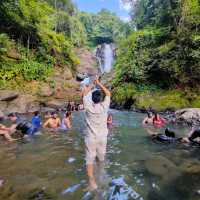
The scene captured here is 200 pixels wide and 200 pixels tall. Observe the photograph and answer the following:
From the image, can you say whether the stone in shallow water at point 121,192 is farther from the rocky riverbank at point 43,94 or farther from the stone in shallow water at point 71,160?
the rocky riverbank at point 43,94

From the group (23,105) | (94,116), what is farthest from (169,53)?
(94,116)

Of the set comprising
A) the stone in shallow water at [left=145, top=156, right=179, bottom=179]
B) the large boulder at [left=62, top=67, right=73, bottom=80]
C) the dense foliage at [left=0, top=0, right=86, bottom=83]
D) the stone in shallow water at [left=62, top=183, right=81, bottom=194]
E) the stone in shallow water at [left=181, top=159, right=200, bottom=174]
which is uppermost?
the dense foliage at [left=0, top=0, right=86, bottom=83]

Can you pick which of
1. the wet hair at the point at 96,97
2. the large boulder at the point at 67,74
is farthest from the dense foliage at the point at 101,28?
the wet hair at the point at 96,97

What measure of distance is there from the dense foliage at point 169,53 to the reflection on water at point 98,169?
13.8 m

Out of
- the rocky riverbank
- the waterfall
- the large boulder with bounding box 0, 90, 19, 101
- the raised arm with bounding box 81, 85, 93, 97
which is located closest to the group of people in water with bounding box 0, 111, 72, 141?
the large boulder with bounding box 0, 90, 19, 101

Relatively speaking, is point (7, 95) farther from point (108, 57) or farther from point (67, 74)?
point (108, 57)

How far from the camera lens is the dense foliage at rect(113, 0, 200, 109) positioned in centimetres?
2305

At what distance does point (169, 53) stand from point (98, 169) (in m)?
20.1

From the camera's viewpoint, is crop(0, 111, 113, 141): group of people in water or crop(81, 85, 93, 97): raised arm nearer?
crop(81, 85, 93, 97): raised arm

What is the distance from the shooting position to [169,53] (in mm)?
24375

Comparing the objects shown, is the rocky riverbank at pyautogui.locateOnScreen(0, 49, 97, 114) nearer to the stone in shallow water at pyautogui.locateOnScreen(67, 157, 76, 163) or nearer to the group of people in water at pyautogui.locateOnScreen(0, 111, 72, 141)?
the group of people in water at pyautogui.locateOnScreen(0, 111, 72, 141)

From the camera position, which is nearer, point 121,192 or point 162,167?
point 121,192

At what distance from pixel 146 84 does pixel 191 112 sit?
8.77m

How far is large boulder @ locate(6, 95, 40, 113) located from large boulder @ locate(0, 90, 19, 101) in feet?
1.09
